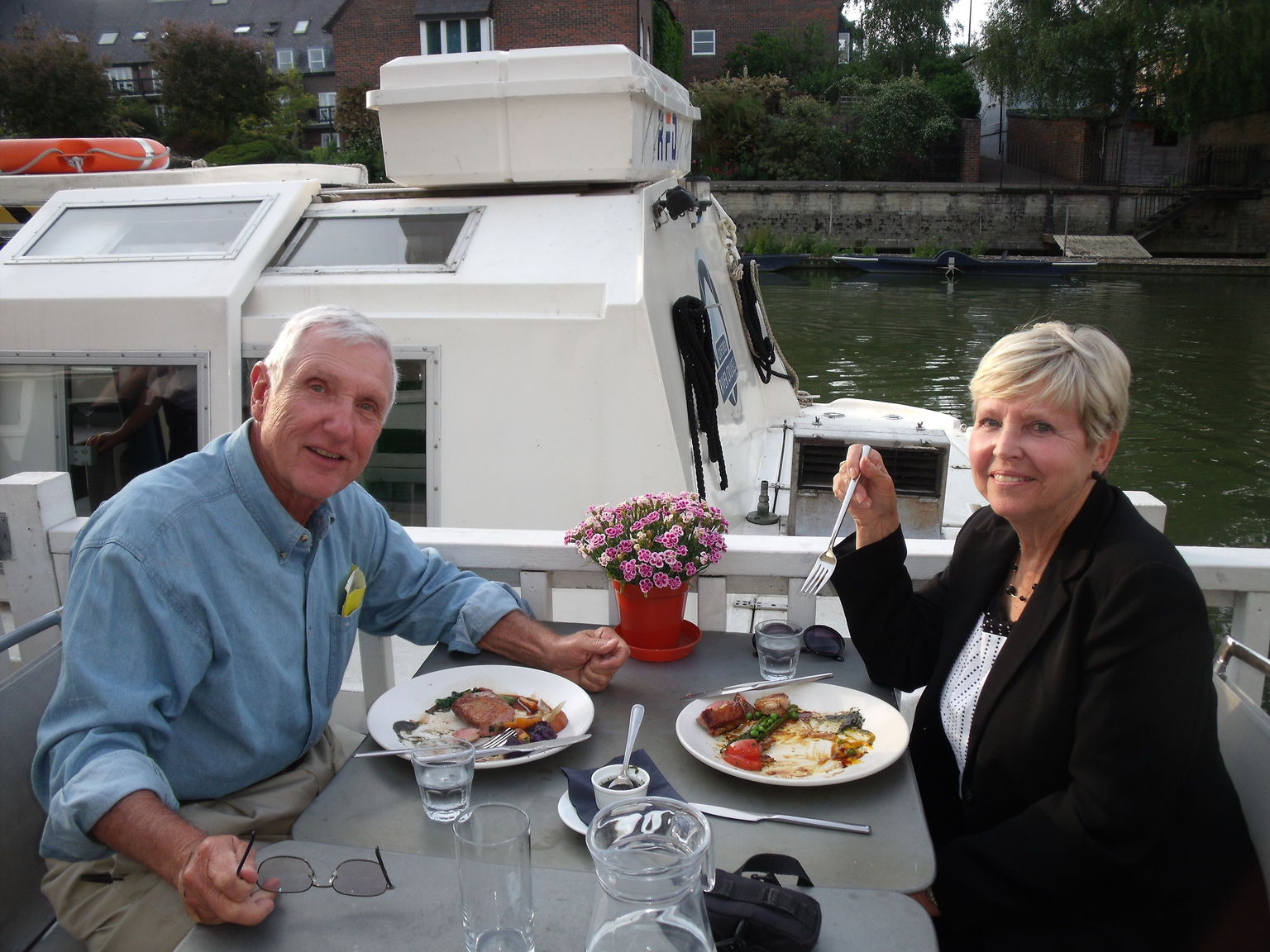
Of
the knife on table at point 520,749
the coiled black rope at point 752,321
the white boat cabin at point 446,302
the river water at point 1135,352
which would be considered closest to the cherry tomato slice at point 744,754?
the knife on table at point 520,749

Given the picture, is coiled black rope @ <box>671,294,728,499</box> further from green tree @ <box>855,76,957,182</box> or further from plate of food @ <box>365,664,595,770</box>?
green tree @ <box>855,76,957,182</box>

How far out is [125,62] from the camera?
45344 mm

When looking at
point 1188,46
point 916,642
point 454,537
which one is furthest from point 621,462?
point 1188,46

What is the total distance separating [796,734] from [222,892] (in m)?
1.05

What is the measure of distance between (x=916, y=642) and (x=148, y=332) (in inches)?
120

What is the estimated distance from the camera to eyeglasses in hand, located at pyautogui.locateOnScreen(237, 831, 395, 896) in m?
1.45

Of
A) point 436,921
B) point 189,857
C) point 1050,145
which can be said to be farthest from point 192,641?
point 1050,145

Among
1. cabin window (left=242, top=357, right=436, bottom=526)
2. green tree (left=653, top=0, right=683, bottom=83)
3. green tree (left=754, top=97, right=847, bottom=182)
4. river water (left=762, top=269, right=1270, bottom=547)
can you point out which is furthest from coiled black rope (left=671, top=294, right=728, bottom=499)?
green tree (left=653, top=0, right=683, bottom=83)

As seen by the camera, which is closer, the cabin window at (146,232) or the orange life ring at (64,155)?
the cabin window at (146,232)

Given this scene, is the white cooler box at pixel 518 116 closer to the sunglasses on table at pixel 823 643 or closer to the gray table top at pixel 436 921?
the sunglasses on table at pixel 823 643

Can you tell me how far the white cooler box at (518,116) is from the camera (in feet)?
12.7

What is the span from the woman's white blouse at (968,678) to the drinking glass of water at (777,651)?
34cm

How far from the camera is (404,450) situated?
12.7 ft

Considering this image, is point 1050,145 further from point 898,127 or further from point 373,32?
point 373,32
